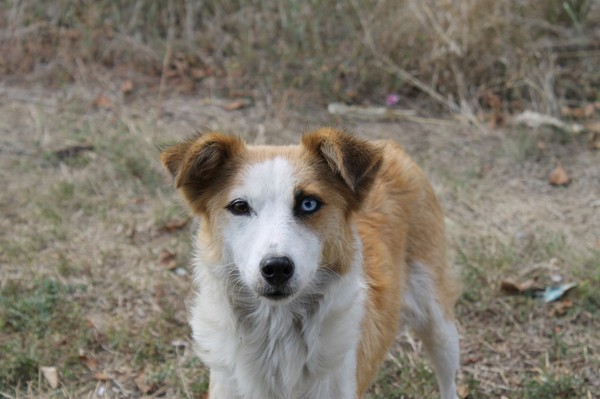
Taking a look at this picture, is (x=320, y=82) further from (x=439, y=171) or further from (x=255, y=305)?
(x=255, y=305)

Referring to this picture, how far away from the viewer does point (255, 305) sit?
10.4 ft

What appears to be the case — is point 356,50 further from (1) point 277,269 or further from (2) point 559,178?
(1) point 277,269

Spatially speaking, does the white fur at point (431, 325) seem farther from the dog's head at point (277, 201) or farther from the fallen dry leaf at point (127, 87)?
the fallen dry leaf at point (127, 87)

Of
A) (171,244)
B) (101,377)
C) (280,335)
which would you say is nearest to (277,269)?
(280,335)

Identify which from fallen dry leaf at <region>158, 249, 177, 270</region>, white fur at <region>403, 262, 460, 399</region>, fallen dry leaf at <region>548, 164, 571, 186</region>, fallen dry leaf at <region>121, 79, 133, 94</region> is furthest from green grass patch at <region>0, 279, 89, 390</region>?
fallen dry leaf at <region>548, 164, 571, 186</region>

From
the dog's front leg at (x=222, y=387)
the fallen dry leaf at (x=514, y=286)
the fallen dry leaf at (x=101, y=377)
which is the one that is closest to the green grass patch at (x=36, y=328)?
the fallen dry leaf at (x=101, y=377)

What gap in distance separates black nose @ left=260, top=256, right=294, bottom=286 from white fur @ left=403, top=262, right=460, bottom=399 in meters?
1.29

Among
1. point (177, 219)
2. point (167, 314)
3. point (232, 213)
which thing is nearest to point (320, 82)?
point (177, 219)

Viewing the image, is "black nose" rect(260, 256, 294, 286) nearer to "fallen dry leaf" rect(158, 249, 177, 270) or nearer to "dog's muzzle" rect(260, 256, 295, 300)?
"dog's muzzle" rect(260, 256, 295, 300)

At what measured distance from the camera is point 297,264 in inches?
109

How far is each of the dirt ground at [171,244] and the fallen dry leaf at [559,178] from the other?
2.1 inches

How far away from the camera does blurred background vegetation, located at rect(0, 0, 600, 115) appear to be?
7.45 metres

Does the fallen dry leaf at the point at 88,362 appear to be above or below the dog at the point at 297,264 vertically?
below

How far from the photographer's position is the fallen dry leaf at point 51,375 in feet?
13.5
